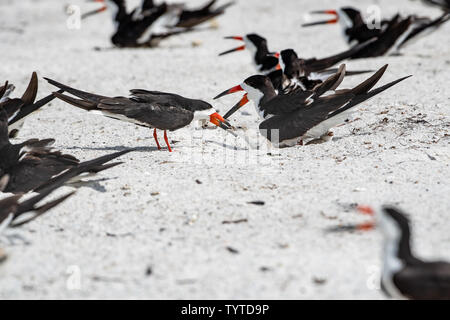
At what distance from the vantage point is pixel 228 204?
11.9 feet

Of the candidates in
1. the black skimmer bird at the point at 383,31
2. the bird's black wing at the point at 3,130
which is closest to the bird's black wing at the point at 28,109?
the bird's black wing at the point at 3,130

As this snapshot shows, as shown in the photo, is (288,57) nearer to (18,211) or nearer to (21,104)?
(21,104)

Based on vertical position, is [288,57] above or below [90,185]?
above

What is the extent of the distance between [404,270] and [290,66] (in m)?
3.53

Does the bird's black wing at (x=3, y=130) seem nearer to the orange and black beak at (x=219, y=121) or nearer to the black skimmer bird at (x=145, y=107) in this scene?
the black skimmer bird at (x=145, y=107)

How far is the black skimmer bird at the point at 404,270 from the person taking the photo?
8.18 feet

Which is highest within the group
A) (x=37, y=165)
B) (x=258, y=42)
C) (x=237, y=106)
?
(x=258, y=42)

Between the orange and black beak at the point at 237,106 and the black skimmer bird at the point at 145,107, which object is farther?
→ the orange and black beak at the point at 237,106

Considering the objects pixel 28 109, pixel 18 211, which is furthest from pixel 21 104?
pixel 18 211

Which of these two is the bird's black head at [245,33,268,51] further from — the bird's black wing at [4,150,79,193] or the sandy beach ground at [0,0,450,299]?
the bird's black wing at [4,150,79,193]

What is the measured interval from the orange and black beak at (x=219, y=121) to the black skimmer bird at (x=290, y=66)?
615 mm

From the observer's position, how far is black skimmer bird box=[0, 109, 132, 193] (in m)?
3.86

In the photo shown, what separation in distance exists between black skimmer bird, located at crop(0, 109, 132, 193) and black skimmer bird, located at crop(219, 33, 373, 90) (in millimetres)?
2023

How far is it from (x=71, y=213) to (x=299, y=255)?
52.5 inches
